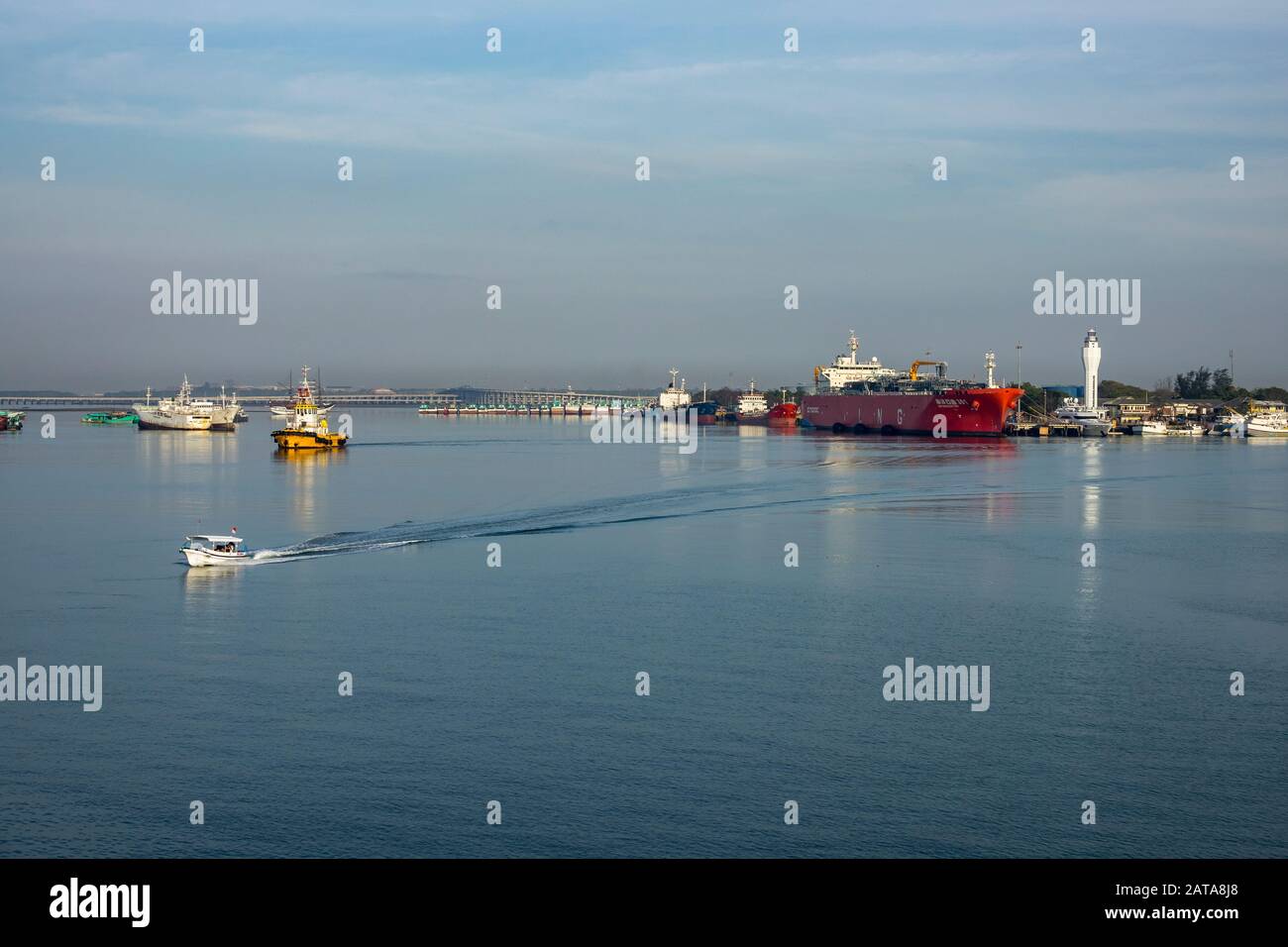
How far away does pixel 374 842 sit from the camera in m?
10.1

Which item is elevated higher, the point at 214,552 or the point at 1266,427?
the point at 1266,427

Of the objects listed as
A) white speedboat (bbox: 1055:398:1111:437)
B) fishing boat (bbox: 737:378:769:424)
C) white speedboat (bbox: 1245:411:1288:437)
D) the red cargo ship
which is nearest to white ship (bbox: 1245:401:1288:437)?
white speedboat (bbox: 1245:411:1288:437)

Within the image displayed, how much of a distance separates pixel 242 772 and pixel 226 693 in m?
2.84

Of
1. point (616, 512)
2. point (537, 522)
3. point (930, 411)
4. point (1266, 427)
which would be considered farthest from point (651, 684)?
point (1266, 427)

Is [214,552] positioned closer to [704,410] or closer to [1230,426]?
[1230,426]

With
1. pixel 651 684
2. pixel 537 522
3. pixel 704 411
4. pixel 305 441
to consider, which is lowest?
pixel 651 684

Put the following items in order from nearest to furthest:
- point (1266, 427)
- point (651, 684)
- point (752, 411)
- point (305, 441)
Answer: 1. point (651, 684)
2. point (305, 441)
3. point (1266, 427)
4. point (752, 411)

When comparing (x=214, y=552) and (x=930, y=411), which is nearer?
(x=214, y=552)

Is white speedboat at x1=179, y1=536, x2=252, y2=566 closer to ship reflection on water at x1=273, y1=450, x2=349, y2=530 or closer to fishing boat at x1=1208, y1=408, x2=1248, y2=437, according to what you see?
ship reflection on water at x1=273, y1=450, x2=349, y2=530

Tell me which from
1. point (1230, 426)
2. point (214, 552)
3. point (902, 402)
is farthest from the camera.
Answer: point (1230, 426)

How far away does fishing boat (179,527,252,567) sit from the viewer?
76.0ft

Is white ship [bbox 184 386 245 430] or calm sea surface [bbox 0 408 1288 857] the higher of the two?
white ship [bbox 184 386 245 430]

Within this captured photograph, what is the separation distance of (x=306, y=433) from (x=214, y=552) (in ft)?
138

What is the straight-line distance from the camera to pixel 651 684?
1470 centimetres
